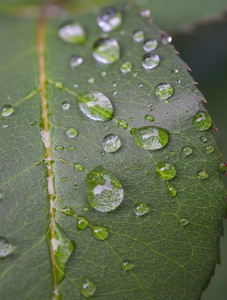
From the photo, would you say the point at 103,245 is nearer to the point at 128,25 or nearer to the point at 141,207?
the point at 141,207

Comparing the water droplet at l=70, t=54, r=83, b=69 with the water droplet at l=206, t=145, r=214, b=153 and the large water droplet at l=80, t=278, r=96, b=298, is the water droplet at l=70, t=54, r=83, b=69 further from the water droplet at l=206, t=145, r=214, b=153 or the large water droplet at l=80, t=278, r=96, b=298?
the large water droplet at l=80, t=278, r=96, b=298

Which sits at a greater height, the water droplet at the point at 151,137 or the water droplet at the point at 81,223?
the water droplet at the point at 151,137

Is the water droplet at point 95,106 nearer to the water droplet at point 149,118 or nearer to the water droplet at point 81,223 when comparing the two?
the water droplet at point 149,118

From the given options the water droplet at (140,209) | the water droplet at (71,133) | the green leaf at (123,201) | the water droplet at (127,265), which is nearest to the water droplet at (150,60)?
the green leaf at (123,201)

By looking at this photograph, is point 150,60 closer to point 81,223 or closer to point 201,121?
point 201,121

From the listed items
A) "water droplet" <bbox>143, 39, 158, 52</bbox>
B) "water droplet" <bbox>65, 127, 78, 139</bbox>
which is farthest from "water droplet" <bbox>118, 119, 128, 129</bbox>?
"water droplet" <bbox>143, 39, 158, 52</bbox>

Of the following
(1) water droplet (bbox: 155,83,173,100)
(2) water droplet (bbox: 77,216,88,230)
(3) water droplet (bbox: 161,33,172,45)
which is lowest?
(2) water droplet (bbox: 77,216,88,230)
